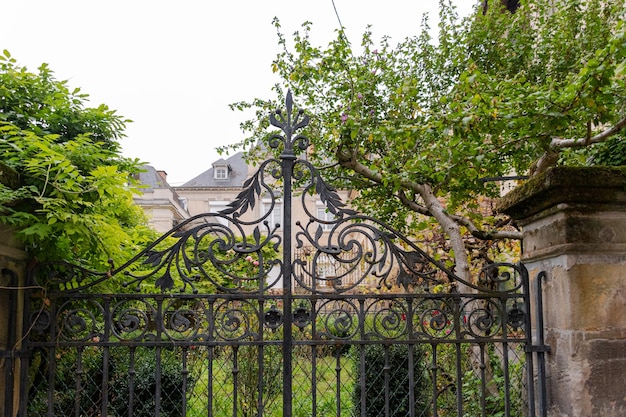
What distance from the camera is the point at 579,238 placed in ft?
9.25

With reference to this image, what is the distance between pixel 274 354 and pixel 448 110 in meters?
3.53

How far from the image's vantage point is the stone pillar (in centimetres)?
276

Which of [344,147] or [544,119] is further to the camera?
[344,147]

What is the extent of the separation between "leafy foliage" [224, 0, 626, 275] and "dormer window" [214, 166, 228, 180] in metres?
29.1

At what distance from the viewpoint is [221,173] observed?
35219mm

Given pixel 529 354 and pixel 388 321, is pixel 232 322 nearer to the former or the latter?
pixel 388 321

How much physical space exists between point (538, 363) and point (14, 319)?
2931 mm

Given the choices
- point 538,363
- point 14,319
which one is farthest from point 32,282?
point 538,363

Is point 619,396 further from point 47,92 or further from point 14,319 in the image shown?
point 47,92

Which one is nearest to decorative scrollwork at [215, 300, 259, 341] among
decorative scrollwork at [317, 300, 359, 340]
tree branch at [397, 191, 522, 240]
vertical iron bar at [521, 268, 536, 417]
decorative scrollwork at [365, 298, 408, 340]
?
decorative scrollwork at [317, 300, 359, 340]

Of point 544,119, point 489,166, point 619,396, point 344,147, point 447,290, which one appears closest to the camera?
point 619,396

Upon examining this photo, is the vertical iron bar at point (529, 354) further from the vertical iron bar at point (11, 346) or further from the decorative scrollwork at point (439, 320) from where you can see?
the vertical iron bar at point (11, 346)

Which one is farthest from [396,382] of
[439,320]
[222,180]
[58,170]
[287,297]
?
[222,180]

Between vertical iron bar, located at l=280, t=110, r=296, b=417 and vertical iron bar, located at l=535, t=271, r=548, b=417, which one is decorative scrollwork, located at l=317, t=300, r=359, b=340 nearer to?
vertical iron bar, located at l=280, t=110, r=296, b=417
